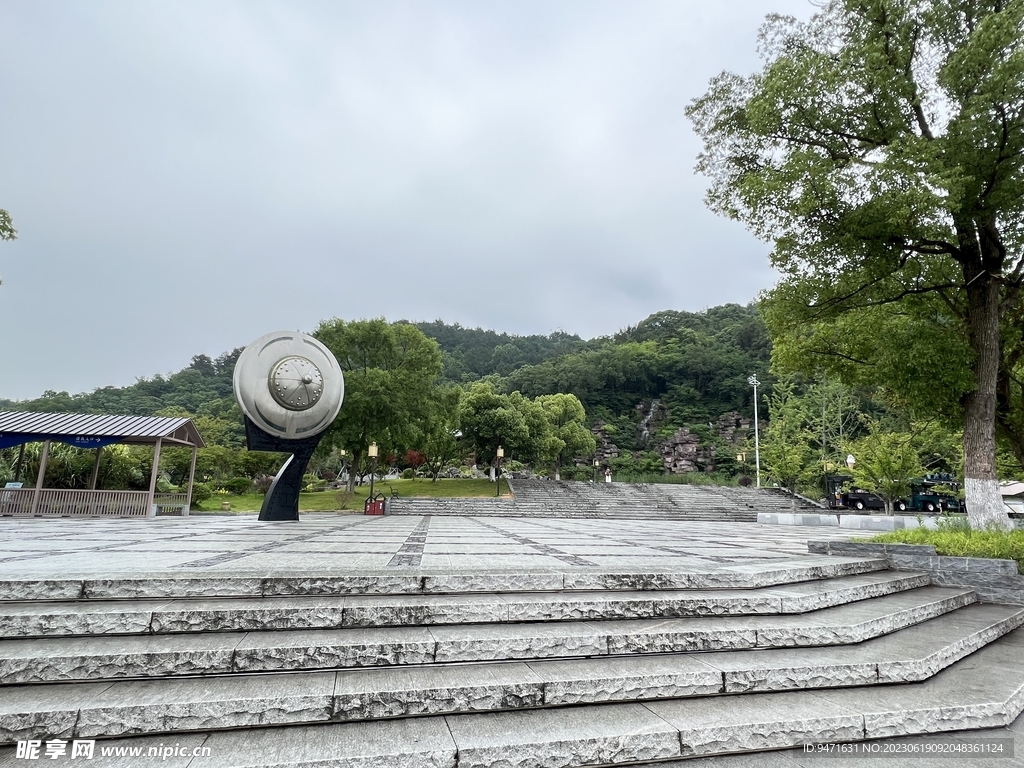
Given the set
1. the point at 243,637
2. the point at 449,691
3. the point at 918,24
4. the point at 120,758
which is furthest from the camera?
the point at 918,24

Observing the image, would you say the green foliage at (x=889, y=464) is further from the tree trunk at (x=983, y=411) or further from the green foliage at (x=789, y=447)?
the tree trunk at (x=983, y=411)

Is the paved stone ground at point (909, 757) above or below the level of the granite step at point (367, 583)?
below

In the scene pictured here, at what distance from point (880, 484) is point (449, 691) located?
2205 centimetres

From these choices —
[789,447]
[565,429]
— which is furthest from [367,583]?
[565,429]

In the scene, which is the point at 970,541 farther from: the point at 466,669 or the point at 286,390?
the point at 286,390

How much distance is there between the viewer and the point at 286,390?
10.0 metres

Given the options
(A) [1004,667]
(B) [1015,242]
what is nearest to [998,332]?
(B) [1015,242]

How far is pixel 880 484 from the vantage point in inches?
753

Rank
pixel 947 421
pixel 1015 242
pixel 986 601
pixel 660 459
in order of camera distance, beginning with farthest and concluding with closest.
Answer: pixel 660 459
pixel 947 421
pixel 1015 242
pixel 986 601

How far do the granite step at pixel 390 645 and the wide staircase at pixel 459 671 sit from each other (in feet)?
0.03

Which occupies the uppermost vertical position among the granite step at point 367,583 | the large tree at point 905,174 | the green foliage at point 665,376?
the green foliage at point 665,376

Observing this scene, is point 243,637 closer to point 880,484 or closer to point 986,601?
point 986,601

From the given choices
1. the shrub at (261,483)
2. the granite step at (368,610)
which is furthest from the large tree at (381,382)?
the granite step at (368,610)

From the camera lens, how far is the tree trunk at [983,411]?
7375 mm
